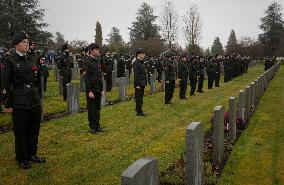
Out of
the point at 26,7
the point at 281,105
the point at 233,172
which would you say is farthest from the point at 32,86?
the point at 26,7

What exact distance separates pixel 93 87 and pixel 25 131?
3348 millimetres

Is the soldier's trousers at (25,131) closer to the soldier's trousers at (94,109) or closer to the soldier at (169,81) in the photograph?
the soldier's trousers at (94,109)

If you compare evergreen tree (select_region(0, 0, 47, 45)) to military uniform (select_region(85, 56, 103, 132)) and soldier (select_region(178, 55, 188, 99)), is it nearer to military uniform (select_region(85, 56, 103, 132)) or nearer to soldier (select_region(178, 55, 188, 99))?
soldier (select_region(178, 55, 188, 99))

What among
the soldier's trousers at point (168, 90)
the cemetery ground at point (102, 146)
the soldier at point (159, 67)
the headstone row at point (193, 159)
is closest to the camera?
the headstone row at point (193, 159)

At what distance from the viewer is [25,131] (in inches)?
310

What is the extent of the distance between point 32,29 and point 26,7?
303cm

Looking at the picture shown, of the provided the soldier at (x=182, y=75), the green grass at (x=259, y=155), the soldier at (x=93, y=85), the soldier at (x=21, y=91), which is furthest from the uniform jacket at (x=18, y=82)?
the soldier at (x=182, y=75)

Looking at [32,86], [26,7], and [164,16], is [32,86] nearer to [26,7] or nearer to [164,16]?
[26,7]

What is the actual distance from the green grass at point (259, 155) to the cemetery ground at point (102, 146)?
1.28 m

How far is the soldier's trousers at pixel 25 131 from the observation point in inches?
303

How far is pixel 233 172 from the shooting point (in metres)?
8.29

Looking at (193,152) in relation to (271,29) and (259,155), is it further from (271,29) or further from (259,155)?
(271,29)

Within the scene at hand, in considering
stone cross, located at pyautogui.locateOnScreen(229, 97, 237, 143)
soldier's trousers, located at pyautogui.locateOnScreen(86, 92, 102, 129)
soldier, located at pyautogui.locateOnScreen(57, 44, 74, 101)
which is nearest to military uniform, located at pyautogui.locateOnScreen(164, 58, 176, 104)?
soldier, located at pyautogui.locateOnScreen(57, 44, 74, 101)

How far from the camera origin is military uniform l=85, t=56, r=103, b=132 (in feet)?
36.0
